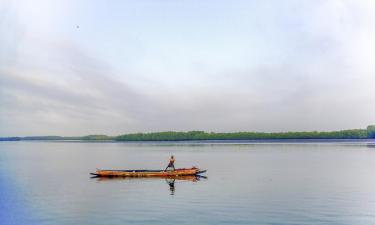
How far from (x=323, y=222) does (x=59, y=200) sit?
64.8ft

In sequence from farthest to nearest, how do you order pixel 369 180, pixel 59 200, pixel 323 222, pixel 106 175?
pixel 106 175 < pixel 369 180 < pixel 59 200 < pixel 323 222

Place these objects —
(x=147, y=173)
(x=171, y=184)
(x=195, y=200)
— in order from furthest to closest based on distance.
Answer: (x=147, y=173) < (x=171, y=184) < (x=195, y=200)

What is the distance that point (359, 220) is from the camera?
25.5 metres

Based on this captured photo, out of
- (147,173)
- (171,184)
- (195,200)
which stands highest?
(147,173)

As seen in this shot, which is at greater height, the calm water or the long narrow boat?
the long narrow boat

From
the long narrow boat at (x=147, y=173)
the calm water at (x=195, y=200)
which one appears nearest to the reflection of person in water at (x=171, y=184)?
the calm water at (x=195, y=200)

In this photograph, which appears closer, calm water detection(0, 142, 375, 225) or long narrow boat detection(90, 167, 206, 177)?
calm water detection(0, 142, 375, 225)

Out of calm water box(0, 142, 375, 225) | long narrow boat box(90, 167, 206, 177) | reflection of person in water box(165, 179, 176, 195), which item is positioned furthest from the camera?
long narrow boat box(90, 167, 206, 177)

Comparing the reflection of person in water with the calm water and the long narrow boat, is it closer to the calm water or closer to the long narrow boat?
the calm water

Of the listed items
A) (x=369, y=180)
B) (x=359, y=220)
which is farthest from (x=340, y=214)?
(x=369, y=180)

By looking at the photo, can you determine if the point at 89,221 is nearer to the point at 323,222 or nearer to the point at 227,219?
the point at 227,219

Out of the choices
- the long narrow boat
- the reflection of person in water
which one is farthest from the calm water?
the long narrow boat

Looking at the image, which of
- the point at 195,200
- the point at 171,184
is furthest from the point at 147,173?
the point at 195,200

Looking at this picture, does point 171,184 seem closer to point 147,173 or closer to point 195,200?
point 147,173
